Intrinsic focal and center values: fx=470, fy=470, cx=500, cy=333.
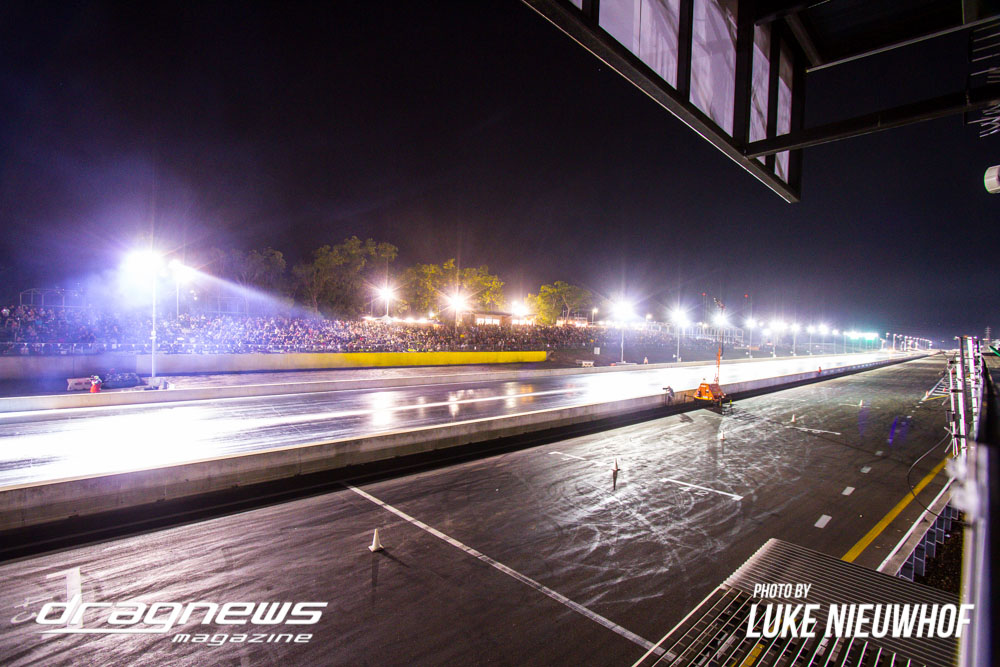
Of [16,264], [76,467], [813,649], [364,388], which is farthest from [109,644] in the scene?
[16,264]

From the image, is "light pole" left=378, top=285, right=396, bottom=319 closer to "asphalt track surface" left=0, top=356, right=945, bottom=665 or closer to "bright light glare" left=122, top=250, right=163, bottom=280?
"bright light glare" left=122, top=250, right=163, bottom=280

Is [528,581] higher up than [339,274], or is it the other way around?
[339,274]

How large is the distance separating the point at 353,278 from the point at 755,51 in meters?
61.0

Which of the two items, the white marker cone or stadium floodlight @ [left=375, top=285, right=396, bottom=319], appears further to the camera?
stadium floodlight @ [left=375, top=285, right=396, bottom=319]

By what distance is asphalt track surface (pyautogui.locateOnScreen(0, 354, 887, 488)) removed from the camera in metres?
10.4

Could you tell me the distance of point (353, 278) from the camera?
60.5m

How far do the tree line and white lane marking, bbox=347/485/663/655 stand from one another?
178 feet

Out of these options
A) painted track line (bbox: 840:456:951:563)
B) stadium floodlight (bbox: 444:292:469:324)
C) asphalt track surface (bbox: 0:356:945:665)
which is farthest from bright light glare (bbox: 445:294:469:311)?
painted track line (bbox: 840:456:951:563)

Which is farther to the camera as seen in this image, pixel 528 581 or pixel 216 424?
pixel 216 424

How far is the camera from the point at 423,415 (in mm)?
16438

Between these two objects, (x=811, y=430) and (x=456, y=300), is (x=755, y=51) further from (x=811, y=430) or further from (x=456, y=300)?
(x=456, y=300)

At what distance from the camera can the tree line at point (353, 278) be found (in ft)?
186

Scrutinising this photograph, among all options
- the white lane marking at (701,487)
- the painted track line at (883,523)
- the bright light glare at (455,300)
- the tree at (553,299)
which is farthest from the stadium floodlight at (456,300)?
the painted track line at (883,523)

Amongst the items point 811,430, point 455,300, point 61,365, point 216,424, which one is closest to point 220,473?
point 216,424
